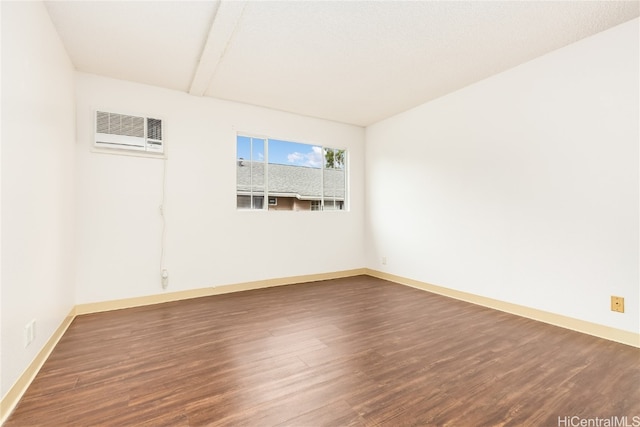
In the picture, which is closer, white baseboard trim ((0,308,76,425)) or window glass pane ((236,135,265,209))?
white baseboard trim ((0,308,76,425))

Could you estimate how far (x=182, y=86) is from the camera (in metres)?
3.52

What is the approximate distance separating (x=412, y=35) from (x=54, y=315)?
3789 millimetres

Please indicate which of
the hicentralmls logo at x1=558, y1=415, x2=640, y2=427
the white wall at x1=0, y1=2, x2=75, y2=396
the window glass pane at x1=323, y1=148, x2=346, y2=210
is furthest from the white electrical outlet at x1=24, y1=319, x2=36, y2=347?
the window glass pane at x1=323, y1=148, x2=346, y2=210

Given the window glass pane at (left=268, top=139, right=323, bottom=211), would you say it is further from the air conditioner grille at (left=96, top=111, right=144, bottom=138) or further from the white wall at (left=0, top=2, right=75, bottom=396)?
the white wall at (left=0, top=2, right=75, bottom=396)

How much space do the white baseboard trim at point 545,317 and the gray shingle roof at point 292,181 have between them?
200 centimetres

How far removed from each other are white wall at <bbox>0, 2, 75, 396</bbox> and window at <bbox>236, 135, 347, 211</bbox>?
196cm

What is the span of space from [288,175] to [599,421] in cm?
391

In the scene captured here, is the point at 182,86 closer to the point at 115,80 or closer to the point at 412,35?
the point at 115,80

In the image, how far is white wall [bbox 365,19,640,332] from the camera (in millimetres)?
2402

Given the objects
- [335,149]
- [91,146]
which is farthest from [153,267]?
[335,149]

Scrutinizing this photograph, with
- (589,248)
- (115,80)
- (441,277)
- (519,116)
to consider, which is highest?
(115,80)

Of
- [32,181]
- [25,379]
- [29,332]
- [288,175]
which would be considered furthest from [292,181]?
[25,379]

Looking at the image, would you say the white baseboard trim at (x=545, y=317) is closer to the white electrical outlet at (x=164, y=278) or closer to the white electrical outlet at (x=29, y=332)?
the white electrical outlet at (x=164, y=278)

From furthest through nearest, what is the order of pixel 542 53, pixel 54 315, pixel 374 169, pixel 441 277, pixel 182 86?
pixel 374 169 → pixel 441 277 → pixel 182 86 → pixel 542 53 → pixel 54 315
